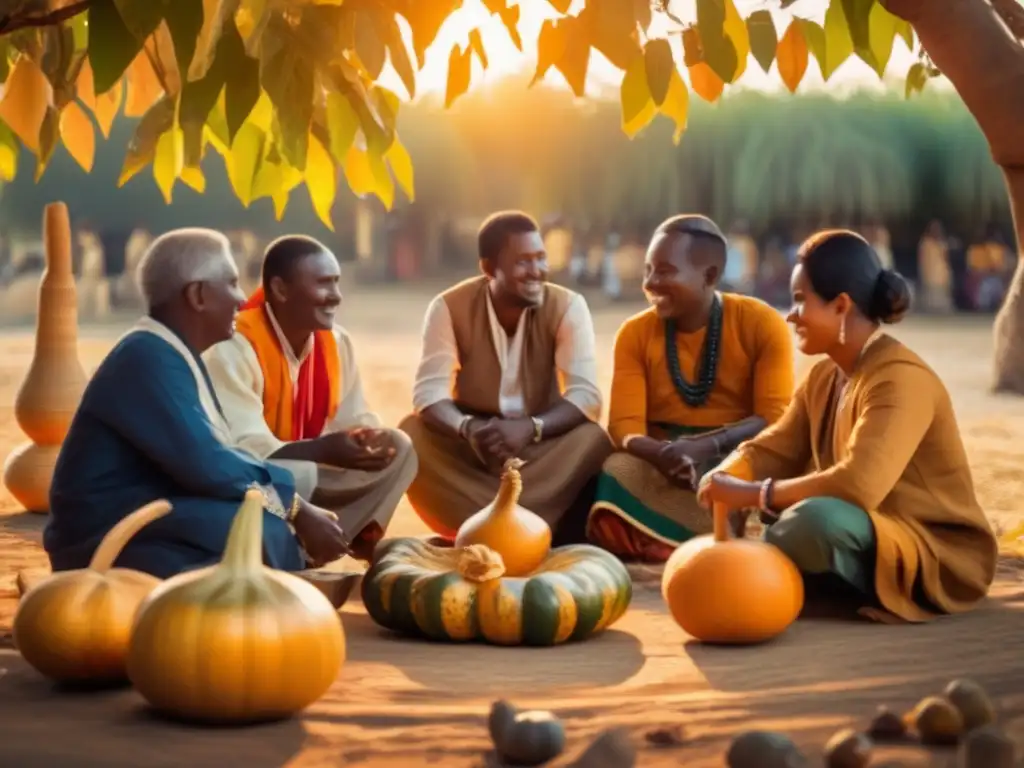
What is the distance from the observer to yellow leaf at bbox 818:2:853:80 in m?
5.31

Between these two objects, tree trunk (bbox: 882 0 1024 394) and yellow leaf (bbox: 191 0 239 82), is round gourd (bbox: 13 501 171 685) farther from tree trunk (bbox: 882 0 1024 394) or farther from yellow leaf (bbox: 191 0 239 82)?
tree trunk (bbox: 882 0 1024 394)

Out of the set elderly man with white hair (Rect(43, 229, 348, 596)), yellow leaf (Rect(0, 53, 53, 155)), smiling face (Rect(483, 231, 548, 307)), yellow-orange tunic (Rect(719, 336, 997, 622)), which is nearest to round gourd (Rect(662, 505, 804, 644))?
yellow-orange tunic (Rect(719, 336, 997, 622))

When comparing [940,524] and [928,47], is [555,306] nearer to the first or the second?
[940,524]

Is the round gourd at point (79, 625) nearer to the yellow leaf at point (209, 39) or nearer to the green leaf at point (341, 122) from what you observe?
the yellow leaf at point (209, 39)

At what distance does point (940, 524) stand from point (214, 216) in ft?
66.6

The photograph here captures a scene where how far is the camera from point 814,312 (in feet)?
18.0

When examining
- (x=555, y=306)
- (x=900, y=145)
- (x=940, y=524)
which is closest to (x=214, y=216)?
(x=900, y=145)

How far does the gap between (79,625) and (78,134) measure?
7.84ft

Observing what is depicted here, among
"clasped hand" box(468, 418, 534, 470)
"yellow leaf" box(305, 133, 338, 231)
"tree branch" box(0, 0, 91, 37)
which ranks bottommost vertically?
"clasped hand" box(468, 418, 534, 470)

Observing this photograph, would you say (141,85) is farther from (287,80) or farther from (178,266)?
(287,80)

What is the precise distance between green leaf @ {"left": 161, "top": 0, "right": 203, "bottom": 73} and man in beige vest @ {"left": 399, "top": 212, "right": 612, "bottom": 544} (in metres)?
3.17

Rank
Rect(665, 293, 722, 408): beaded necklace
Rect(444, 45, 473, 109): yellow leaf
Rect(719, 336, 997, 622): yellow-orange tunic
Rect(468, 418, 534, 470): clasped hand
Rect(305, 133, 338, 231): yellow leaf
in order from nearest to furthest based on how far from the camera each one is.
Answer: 1. Rect(444, 45, 473, 109): yellow leaf
2. Rect(719, 336, 997, 622): yellow-orange tunic
3. Rect(305, 133, 338, 231): yellow leaf
4. Rect(468, 418, 534, 470): clasped hand
5. Rect(665, 293, 722, 408): beaded necklace

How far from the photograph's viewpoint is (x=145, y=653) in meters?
3.89

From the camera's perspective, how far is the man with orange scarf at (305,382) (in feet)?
20.7
